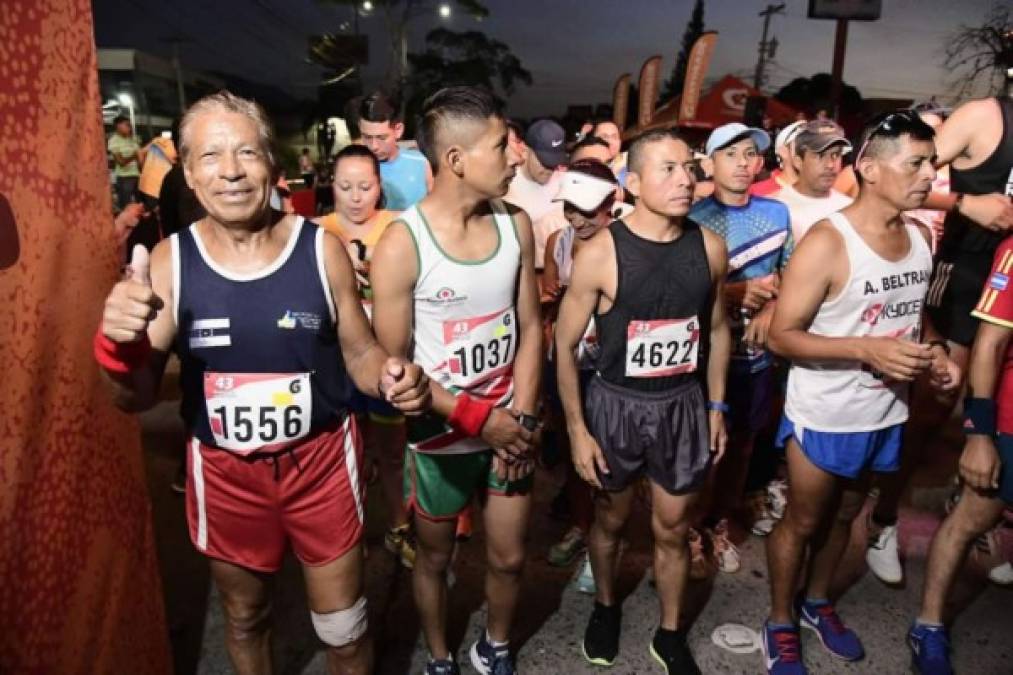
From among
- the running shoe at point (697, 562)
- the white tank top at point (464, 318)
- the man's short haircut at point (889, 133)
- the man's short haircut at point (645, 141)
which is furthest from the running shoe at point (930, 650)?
the man's short haircut at point (645, 141)

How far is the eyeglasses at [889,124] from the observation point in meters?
2.67

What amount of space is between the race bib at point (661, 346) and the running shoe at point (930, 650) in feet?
5.56

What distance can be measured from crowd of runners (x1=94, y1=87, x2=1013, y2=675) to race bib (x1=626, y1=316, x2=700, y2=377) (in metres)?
0.01

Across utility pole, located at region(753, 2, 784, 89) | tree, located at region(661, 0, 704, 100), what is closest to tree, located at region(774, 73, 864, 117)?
utility pole, located at region(753, 2, 784, 89)

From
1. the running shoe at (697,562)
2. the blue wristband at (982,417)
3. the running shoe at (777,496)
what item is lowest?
the running shoe at (697,562)

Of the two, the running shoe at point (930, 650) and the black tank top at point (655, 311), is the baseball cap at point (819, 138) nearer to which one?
the black tank top at point (655, 311)

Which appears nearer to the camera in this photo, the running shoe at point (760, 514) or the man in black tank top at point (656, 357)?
the man in black tank top at point (656, 357)

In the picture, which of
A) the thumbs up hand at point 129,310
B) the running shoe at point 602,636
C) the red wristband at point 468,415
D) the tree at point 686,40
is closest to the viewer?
the thumbs up hand at point 129,310

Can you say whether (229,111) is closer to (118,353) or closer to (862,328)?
(118,353)

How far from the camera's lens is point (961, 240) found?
140 inches

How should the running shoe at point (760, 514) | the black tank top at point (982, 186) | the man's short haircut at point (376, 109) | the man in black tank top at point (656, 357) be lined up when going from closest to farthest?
1. the man in black tank top at point (656, 357)
2. the black tank top at point (982, 186)
3. the running shoe at point (760, 514)
4. the man's short haircut at point (376, 109)

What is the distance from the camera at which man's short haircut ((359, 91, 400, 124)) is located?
484 centimetres

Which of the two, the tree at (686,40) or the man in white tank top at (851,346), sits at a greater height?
the tree at (686,40)

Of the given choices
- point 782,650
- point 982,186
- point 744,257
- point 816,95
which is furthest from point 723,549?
point 816,95
